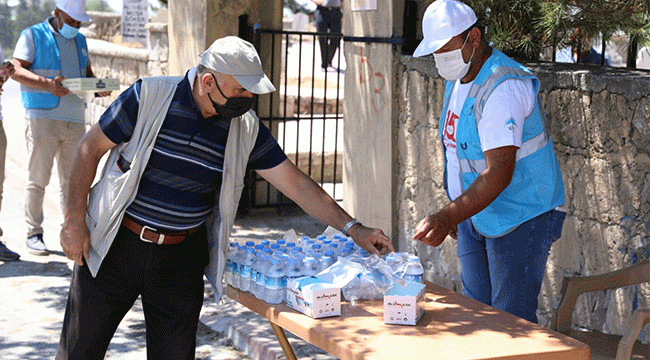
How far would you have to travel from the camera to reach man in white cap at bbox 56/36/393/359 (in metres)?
3.36

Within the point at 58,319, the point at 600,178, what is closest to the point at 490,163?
the point at 600,178

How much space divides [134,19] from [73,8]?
4061 mm

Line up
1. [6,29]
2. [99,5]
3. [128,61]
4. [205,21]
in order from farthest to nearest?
[99,5], [6,29], [128,61], [205,21]

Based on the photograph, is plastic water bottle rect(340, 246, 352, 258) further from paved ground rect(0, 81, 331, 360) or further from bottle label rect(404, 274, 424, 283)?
paved ground rect(0, 81, 331, 360)

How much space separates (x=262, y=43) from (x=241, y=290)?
16.6 ft

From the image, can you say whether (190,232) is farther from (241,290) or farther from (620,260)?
(620,260)

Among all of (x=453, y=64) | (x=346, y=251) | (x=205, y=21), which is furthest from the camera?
(x=205, y=21)

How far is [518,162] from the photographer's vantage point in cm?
363

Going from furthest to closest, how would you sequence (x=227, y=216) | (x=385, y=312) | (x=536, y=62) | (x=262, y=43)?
1. (x=262, y=43)
2. (x=536, y=62)
3. (x=227, y=216)
4. (x=385, y=312)

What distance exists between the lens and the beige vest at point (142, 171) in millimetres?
3361

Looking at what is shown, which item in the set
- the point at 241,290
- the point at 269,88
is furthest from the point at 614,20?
the point at 241,290

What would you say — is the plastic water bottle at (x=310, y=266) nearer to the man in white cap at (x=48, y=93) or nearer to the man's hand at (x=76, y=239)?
the man's hand at (x=76, y=239)

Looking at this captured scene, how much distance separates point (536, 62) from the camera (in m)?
5.07

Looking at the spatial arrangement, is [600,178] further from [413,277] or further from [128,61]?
[128,61]
